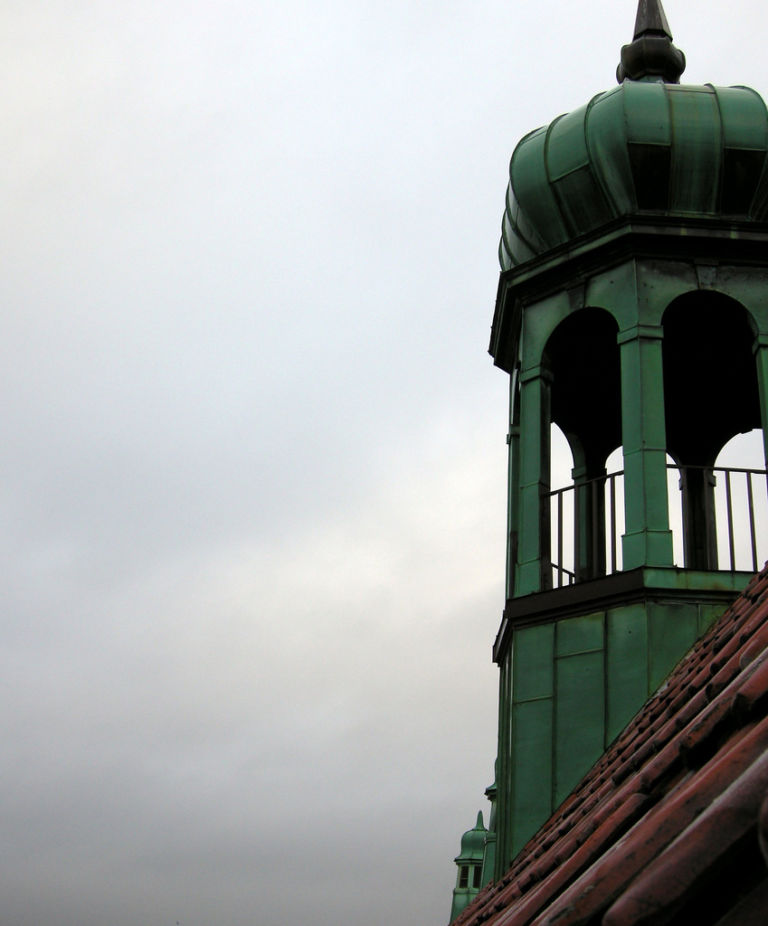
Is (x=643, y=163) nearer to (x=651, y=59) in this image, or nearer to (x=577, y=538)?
(x=651, y=59)

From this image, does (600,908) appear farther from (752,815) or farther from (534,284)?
(534,284)

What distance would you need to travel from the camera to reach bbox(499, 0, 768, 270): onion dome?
1030cm

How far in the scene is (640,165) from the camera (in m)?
10.4

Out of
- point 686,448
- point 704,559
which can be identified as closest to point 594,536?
point 704,559

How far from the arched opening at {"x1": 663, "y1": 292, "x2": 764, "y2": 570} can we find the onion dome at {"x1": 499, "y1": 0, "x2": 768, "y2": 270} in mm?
950

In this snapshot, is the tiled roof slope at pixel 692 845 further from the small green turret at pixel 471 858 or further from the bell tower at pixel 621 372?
the small green turret at pixel 471 858

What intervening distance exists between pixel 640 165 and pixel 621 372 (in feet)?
5.84

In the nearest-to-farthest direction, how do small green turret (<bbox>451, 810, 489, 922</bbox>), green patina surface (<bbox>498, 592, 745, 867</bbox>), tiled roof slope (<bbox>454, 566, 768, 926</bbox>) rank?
1. tiled roof slope (<bbox>454, 566, 768, 926</bbox>)
2. green patina surface (<bbox>498, 592, 745, 867</bbox>)
3. small green turret (<bbox>451, 810, 489, 922</bbox>)

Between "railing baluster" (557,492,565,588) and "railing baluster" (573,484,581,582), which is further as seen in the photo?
"railing baluster" (573,484,581,582)

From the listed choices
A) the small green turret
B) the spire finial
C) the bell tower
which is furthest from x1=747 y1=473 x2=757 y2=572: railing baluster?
the small green turret

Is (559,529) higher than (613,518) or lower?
higher

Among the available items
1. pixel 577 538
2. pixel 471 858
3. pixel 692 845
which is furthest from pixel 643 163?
pixel 471 858

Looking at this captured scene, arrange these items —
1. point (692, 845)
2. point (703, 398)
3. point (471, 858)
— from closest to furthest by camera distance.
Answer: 1. point (692, 845)
2. point (703, 398)
3. point (471, 858)

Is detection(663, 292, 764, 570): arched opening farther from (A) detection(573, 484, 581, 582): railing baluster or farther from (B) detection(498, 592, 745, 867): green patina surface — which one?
(B) detection(498, 592, 745, 867): green patina surface
